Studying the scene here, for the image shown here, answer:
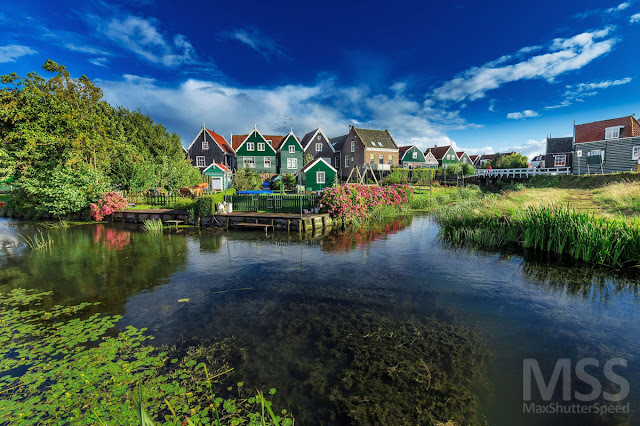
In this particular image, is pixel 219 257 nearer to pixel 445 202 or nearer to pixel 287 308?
pixel 287 308

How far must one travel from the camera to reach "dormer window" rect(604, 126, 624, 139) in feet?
116

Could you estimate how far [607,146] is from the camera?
3616 centimetres

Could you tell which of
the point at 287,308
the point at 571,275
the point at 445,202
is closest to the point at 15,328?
the point at 287,308

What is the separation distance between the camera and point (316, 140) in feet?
177

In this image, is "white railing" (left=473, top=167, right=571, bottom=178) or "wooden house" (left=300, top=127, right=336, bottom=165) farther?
"wooden house" (left=300, top=127, right=336, bottom=165)

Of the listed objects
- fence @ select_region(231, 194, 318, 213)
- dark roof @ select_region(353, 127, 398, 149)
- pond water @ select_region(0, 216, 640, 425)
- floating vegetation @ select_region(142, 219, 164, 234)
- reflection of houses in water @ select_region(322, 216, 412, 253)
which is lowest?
pond water @ select_region(0, 216, 640, 425)

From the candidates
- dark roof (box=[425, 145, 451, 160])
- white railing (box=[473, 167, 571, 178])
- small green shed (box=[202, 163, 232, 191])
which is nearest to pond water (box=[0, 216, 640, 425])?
small green shed (box=[202, 163, 232, 191])

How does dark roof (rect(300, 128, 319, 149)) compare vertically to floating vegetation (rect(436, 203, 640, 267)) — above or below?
above

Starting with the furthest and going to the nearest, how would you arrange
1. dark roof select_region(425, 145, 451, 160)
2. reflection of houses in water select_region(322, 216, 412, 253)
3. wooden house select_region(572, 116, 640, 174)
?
dark roof select_region(425, 145, 451, 160) < wooden house select_region(572, 116, 640, 174) < reflection of houses in water select_region(322, 216, 412, 253)

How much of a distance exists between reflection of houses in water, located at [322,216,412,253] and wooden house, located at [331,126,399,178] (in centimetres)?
2979

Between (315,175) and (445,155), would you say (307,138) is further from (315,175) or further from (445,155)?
(445,155)

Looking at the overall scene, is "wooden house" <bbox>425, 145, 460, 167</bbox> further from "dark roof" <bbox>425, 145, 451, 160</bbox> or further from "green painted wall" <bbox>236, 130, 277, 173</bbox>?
"green painted wall" <bbox>236, 130, 277, 173</bbox>

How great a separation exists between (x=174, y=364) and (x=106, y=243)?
13.9m

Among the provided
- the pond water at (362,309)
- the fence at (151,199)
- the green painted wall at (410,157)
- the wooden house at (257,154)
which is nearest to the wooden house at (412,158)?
the green painted wall at (410,157)
